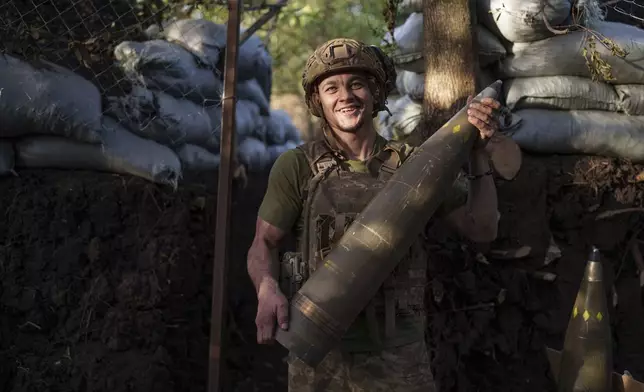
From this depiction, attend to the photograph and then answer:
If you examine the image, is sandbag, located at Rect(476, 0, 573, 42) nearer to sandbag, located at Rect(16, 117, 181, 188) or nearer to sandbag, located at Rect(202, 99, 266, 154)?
sandbag, located at Rect(202, 99, 266, 154)

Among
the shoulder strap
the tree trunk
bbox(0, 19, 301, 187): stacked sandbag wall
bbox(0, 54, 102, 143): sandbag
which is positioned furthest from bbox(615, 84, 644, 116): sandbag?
bbox(0, 54, 102, 143): sandbag

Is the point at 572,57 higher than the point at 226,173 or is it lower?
lower

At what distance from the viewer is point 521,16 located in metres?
3.62

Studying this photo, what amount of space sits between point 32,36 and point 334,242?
2.44 m

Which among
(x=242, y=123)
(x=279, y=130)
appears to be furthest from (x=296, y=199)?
(x=279, y=130)

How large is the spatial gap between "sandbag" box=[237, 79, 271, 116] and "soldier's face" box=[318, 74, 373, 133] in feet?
9.01

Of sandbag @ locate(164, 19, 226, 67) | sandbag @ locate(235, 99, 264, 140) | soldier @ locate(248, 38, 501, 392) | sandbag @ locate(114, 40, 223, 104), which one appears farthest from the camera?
sandbag @ locate(235, 99, 264, 140)

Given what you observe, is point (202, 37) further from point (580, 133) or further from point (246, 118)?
point (580, 133)

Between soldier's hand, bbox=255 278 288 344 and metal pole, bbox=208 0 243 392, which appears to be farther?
metal pole, bbox=208 0 243 392

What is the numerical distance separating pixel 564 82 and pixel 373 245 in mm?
2493

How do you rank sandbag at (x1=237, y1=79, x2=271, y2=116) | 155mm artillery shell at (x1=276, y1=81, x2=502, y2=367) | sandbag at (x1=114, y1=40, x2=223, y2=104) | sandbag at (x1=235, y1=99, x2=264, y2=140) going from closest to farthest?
155mm artillery shell at (x1=276, y1=81, x2=502, y2=367)
sandbag at (x1=114, y1=40, x2=223, y2=104)
sandbag at (x1=235, y1=99, x2=264, y2=140)
sandbag at (x1=237, y1=79, x2=271, y2=116)

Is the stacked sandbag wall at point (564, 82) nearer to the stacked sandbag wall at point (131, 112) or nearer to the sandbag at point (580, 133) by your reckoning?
the sandbag at point (580, 133)

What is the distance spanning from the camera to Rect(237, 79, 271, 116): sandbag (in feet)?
15.4

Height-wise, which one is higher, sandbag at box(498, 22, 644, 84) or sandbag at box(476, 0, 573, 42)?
sandbag at box(476, 0, 573, 42)
